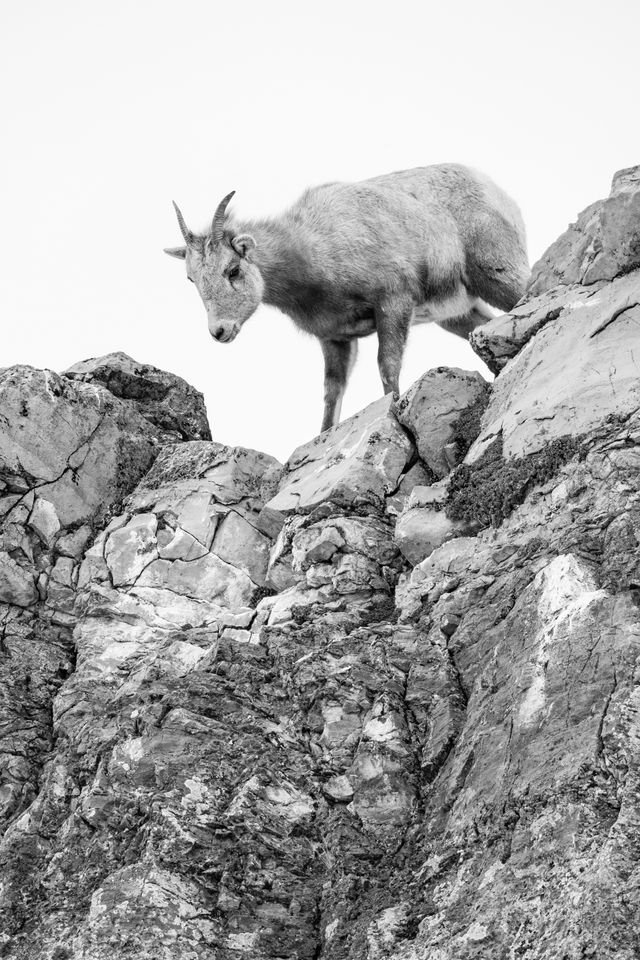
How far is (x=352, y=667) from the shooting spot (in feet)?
25.6

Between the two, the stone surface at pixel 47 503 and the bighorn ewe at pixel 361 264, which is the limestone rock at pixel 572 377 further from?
the stone surface at pixel 47 503

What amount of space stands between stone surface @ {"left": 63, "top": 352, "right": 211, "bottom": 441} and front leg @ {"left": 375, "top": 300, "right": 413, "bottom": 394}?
2416 mm

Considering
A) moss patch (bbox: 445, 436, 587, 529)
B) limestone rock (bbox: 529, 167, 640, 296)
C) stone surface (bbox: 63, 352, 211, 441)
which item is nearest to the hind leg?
limestone rock (bbox: 529, 167, 640, 296)

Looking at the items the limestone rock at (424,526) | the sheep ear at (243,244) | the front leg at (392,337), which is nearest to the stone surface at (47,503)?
the sheep ear at (243,244)

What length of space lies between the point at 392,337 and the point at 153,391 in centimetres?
306

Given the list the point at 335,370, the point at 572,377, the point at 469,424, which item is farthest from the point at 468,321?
the point at 572,377

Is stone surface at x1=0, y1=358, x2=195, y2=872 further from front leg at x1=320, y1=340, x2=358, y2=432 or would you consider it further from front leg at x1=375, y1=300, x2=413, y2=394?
front leg at x1=375, y1=300, x2=413, y2=394

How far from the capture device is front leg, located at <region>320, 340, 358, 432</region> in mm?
13867

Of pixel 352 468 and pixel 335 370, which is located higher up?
pixel 335 370

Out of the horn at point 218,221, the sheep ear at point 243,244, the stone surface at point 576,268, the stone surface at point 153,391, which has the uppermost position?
the horn at point 218,221

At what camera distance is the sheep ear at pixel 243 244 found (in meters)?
13.3

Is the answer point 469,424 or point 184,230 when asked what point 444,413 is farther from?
point 184,230

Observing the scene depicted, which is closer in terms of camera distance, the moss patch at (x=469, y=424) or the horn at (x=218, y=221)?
the moss patch at (x=469, y=424)

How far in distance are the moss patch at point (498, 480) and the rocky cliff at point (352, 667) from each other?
1.1 inches
